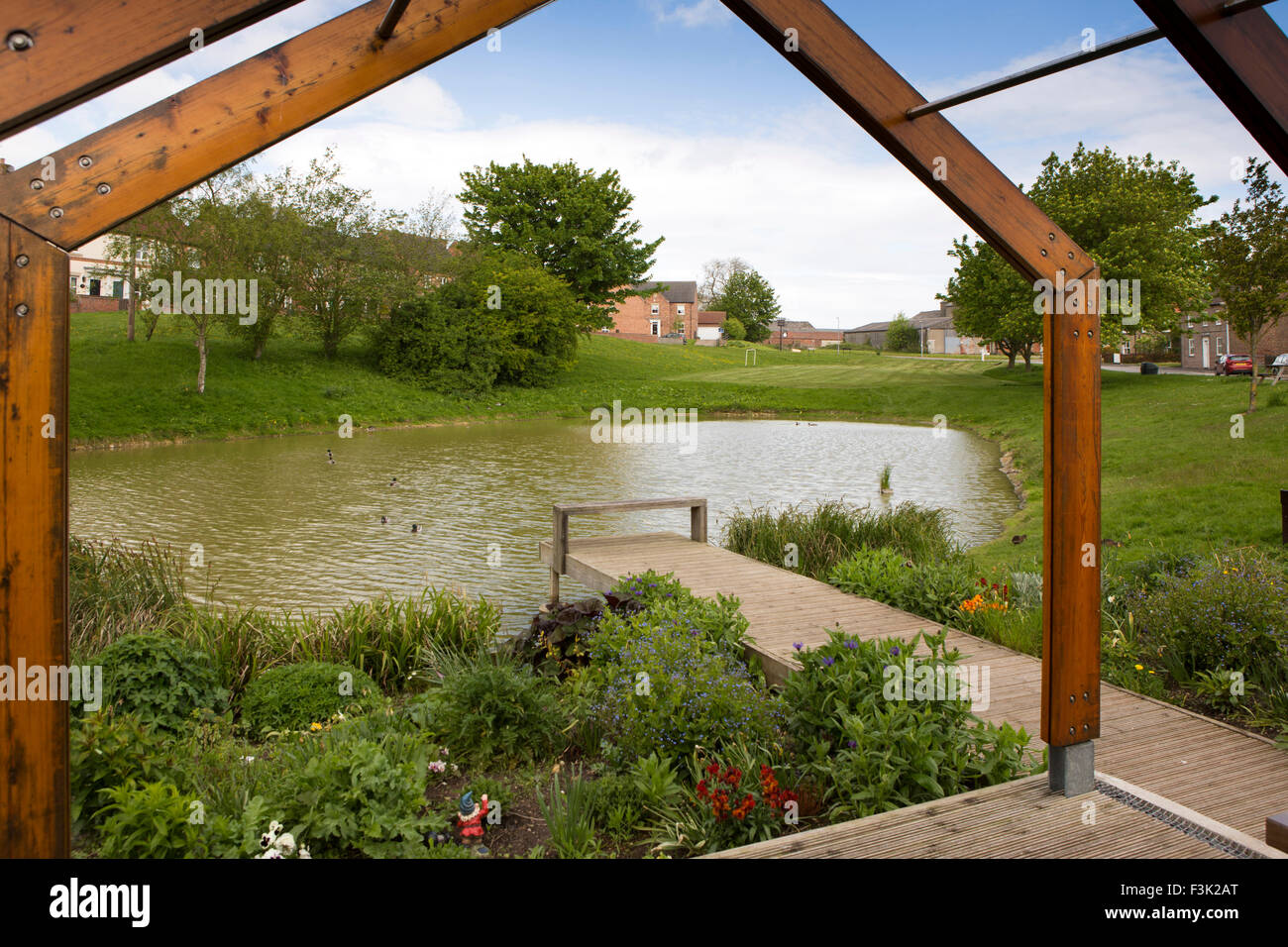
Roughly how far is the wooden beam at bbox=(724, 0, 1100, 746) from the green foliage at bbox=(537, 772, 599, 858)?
1.95 meters

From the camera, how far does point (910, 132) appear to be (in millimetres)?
3410

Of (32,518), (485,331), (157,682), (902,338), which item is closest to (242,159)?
(32,518)

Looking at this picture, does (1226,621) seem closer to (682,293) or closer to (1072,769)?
(1072,769)

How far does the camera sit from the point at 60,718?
239cm

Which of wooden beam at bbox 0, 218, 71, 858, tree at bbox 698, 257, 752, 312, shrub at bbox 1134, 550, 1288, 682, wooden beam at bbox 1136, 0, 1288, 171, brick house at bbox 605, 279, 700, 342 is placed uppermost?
tree at bbox 698, 257, 752, 312

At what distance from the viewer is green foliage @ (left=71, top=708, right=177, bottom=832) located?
3775mm

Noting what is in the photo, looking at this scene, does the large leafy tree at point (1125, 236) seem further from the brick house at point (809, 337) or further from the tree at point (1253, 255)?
the brick house at point (809, 337)

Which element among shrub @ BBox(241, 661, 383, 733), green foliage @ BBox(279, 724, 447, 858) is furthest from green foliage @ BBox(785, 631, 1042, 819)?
shrub @ BBox(241, 661, 383, 733)

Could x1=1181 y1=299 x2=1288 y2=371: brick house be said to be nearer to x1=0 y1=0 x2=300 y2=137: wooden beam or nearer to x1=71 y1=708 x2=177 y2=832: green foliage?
x1=71 y1=708 x2=177 y2=832: green foliage

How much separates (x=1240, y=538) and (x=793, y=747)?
7.74m

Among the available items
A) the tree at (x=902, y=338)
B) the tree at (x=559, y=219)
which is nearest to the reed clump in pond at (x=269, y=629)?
the tree at (x=559, y=219)

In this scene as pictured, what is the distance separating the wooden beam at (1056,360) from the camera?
3.42 meters

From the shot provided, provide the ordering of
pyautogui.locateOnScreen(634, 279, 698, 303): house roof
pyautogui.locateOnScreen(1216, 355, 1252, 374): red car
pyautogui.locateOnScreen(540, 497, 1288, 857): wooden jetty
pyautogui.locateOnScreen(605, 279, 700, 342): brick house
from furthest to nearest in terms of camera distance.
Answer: pyautogui.locateOnScreen(634, 279, 698, 303): house roof → pyautogui.locateOnScreen(605, 279, 700, 342): brick house → pyautogui.locateOnScreen(1216, 355, 1252, 374): red car → pyautogui.locateOnScreen(540, 497, 1288, 857): wooden jetty

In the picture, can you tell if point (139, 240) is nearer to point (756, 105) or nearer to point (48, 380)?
point (756, 105)
